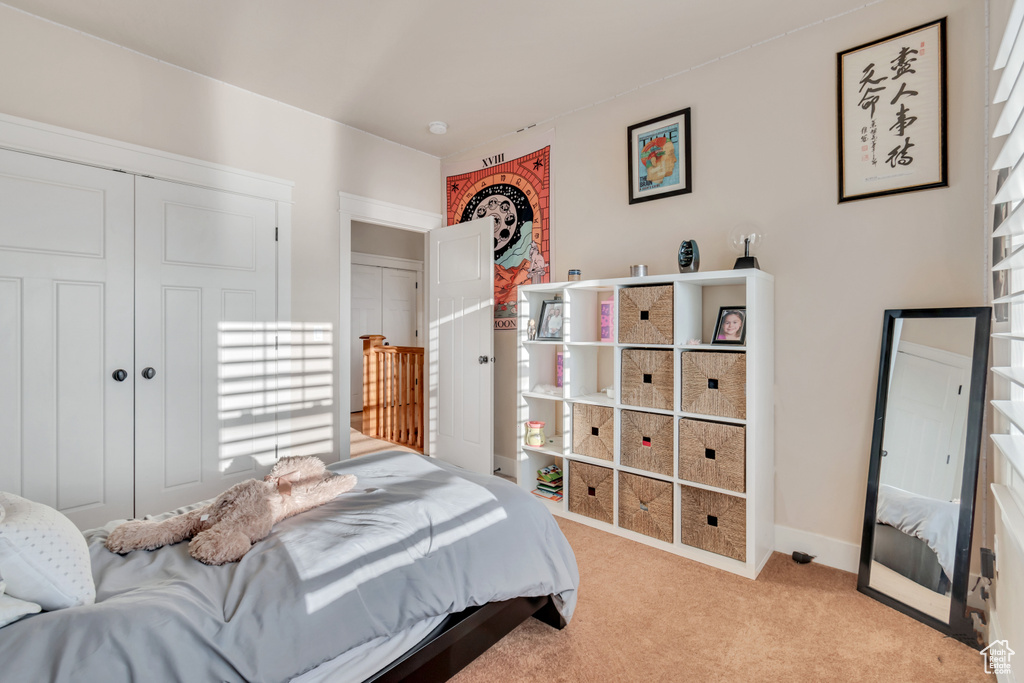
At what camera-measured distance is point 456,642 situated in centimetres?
144

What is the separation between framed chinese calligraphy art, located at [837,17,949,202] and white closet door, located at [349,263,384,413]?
5.28 m

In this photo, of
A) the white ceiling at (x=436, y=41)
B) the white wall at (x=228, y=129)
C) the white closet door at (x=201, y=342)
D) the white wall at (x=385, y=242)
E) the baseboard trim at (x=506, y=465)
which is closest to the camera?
the white ceiling at (x=436, y=41)

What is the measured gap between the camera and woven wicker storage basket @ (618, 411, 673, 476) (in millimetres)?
2457

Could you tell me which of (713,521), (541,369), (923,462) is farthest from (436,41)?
(923,462)

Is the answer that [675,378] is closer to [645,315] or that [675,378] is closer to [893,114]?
[645,315]

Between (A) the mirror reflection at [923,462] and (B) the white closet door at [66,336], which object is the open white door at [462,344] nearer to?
(B) the white closet door at [66,336]

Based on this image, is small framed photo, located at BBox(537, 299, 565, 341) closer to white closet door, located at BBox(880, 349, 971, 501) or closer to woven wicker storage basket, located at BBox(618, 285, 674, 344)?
woven wicker storage basket, located at BBox(618, 285, 674, 344)

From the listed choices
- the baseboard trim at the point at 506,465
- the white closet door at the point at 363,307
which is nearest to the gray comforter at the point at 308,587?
the baseboard trim at the point at 506,465

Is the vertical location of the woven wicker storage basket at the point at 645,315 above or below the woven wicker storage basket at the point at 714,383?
above

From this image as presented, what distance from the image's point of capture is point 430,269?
154 inches

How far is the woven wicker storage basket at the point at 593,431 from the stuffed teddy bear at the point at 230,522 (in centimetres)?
155

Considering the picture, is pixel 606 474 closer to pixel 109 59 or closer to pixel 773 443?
pixel 773 443

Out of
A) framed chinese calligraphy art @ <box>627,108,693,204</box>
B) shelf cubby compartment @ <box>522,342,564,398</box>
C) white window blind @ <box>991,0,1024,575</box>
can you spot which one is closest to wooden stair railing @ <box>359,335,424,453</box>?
shelf cubby compartment @ <box>522,342,564,398</box>

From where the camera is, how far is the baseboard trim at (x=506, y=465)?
3.65 m
